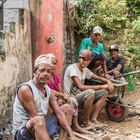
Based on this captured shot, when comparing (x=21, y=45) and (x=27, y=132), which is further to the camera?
(x=21, y=45)

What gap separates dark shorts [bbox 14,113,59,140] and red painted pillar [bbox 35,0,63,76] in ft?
8.76

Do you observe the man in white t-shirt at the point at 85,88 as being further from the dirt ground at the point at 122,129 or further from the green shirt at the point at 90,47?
the green shirt at the point at 90,47

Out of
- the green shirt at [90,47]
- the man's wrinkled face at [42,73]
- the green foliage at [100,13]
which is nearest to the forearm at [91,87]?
the green shirt at [90,47]

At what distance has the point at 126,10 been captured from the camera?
36.7 ft

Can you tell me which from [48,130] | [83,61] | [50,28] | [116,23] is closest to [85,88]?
[83,61]

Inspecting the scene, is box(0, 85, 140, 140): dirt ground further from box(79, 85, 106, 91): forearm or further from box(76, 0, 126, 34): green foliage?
box(76, 0, 126, 34): green foliage

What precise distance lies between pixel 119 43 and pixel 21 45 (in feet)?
15.6

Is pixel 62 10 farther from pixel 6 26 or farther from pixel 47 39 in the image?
pixel 6 26

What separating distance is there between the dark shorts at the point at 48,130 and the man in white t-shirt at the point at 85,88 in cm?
176

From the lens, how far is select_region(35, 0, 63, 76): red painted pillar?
7.41 metres

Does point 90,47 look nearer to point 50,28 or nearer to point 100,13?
point 50,28

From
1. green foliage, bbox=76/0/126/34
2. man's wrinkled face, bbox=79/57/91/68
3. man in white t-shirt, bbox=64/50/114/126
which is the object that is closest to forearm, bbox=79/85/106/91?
man in white t-shirt, bbox=64/50/114/126

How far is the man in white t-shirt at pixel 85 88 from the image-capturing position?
669 centimetres

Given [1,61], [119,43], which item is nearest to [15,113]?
[1,61]
